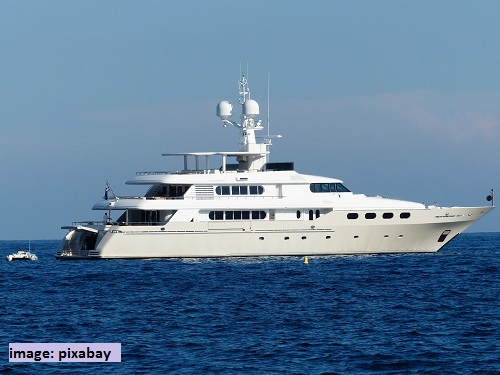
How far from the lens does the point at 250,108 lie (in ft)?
194

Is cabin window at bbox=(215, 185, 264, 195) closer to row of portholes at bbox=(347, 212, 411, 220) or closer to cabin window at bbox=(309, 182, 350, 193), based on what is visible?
cabin window at bbox=(309, 182, 350, 193)

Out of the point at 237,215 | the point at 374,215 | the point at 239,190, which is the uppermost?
the point at 239,190

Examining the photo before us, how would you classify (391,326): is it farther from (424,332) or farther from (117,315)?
(117,315)

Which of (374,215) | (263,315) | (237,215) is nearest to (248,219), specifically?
(237,215)

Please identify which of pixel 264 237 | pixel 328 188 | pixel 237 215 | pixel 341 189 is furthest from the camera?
pixel 341 189

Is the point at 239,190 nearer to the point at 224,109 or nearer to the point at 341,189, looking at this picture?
the point at 341,189

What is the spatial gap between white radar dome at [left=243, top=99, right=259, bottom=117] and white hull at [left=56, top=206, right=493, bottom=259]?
24.6ft

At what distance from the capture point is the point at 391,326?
30.5 m

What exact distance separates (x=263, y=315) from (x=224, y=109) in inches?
1099

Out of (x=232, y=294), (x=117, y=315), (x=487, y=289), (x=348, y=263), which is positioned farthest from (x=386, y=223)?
(x=117, y=315)

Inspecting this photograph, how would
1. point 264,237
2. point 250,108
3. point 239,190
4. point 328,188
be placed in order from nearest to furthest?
point 264,237
point 239,190
point 328,188
point 250,108

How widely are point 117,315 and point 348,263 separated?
2016 centimetres

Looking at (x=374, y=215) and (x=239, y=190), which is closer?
(x=239, y=190)

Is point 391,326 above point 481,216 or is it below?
below
